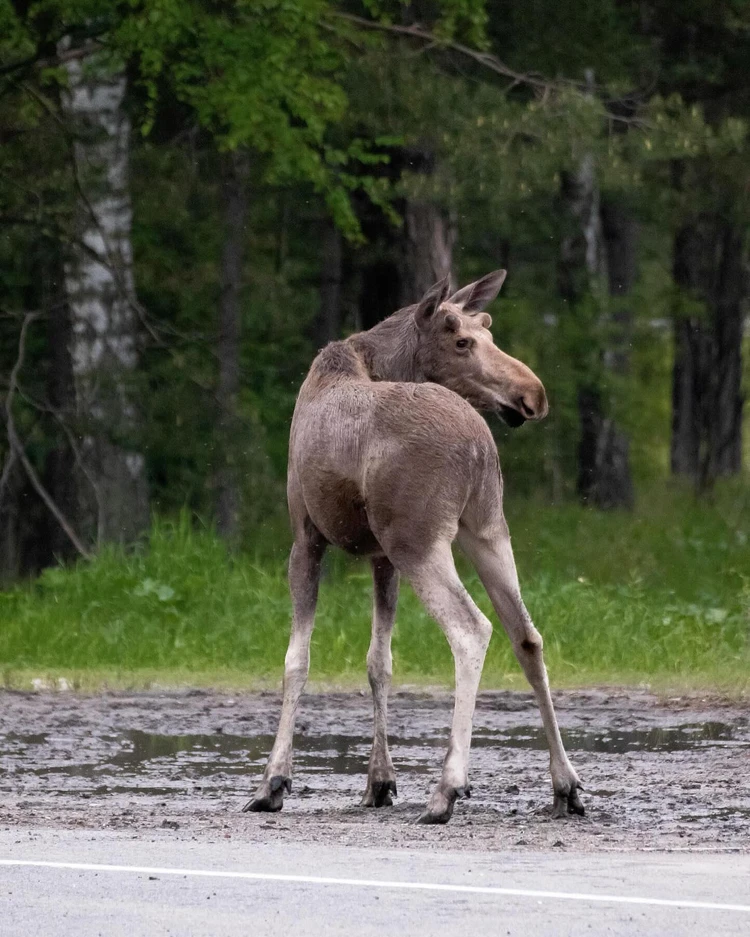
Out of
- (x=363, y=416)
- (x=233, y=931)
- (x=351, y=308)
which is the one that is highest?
(x=351, y=308)

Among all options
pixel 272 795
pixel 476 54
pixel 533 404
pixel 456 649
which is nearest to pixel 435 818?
pixel 456 649

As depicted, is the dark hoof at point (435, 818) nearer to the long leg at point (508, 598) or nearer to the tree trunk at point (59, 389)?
the long leg at point (508, 598)

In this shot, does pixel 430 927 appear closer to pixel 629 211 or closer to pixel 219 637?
pixel 219 637

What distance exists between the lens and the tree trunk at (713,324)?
3108 cm

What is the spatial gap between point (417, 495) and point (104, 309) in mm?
13369

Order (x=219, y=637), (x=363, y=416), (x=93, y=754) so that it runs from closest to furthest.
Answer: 1. (x=363, y=416)
2. (x=93, y=754)
3. (x=219, y=637)

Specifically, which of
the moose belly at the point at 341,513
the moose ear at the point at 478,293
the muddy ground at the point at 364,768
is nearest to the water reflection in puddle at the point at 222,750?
the muddy ground at the point at 364,768

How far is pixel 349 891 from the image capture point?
6402mm

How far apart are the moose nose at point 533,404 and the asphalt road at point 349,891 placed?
231 cm

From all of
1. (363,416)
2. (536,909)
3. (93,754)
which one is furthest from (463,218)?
(536,909)

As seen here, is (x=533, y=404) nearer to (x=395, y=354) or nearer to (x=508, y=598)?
(x=395, y=354)

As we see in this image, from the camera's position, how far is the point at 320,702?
13289 mm

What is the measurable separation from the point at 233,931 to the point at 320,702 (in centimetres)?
746

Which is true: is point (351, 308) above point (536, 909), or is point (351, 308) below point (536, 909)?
above
